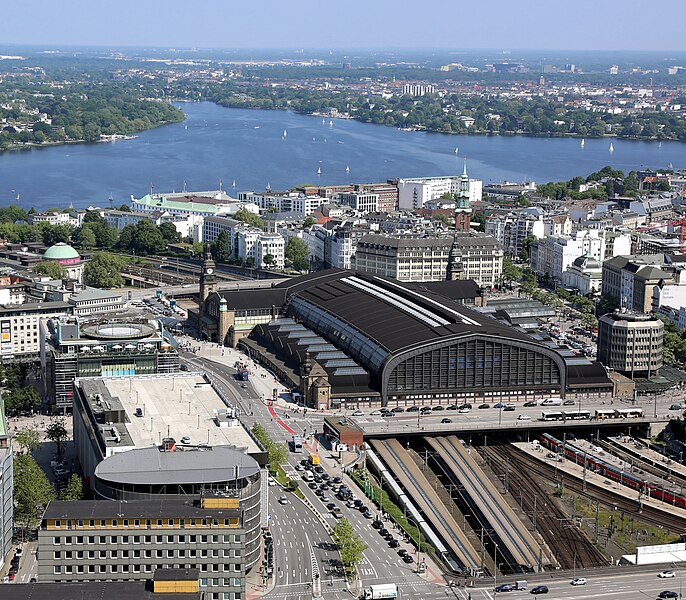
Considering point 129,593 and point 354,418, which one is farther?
point 354,418

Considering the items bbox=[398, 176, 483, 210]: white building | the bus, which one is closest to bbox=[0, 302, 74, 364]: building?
the bus

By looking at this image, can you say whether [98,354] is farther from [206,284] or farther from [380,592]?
[380,592]

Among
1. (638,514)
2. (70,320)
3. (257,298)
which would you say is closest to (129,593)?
(638,514)

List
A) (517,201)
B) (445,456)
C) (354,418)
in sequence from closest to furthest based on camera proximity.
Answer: (445,456)
(354,418)
(517,201)

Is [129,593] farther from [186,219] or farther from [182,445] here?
[186,219]

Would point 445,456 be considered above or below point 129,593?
below

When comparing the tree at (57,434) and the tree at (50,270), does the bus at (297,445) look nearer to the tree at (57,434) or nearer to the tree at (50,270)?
the tree at (57,434)
